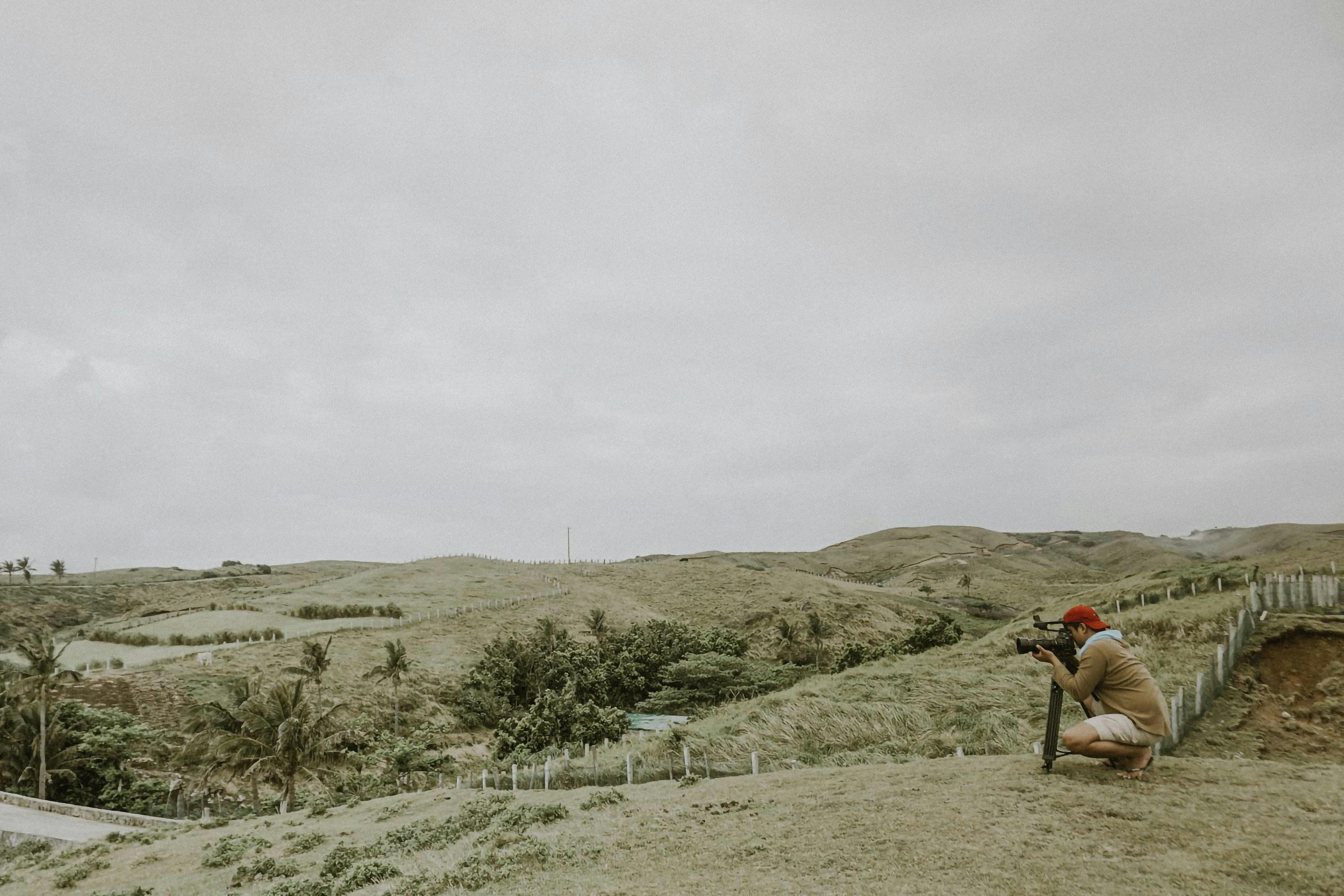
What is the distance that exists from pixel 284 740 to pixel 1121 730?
35.0 meters

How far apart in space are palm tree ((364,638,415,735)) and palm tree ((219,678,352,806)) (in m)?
14.5

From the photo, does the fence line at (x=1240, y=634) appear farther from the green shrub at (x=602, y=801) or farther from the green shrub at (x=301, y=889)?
the green shrub at (x=301, y=889)

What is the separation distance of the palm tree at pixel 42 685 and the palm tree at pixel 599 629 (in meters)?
35.1

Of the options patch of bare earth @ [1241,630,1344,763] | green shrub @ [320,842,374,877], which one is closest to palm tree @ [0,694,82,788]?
green shrub @ [320,842,374,877]

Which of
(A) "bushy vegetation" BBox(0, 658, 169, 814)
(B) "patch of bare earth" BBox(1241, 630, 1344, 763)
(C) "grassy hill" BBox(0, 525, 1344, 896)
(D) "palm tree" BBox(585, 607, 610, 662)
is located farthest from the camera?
(D) "palm tree" BBox(585, 607, 610, 662)

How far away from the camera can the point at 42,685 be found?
122 ft

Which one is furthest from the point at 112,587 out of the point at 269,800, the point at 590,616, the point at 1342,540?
the point at 1342,540

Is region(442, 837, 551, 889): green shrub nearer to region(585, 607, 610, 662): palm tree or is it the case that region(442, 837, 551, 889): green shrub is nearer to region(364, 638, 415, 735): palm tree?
region(364, 638, 415, 735): palm tree

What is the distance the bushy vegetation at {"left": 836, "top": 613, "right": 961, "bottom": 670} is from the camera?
49.5 m

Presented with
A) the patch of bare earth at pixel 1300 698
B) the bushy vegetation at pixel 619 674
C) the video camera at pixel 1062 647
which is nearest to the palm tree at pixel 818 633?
the bushy vegetation at pixel 619 674

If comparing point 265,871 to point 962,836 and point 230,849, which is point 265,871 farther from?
point 962,836

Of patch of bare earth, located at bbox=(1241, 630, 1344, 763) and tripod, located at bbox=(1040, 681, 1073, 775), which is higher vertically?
tripod, located at bbox=(1040, 681, 1073, 775)

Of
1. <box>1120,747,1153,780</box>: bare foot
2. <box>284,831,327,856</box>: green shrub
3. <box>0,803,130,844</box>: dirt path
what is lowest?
<box>0,803,130,844</box>: dirt path

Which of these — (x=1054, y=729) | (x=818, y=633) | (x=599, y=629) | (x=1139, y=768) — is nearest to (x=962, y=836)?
(x=1054, y=729)
